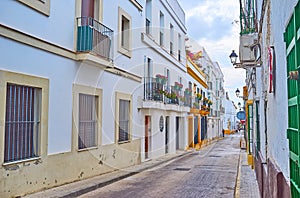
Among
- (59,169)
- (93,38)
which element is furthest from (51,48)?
(59,169)

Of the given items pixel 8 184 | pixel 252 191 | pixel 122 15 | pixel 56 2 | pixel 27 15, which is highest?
pixel 122 15

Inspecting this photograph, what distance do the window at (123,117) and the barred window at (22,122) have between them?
15.5 ft

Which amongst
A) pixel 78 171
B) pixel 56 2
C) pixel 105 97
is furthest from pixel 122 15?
pixel 78 171

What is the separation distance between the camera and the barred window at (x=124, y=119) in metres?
12.9

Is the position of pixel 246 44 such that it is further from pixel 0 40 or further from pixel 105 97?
pixel 0 40

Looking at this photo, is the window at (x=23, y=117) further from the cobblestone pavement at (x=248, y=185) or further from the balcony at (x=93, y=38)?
the cobblestone pavement at (x=248, y=185)

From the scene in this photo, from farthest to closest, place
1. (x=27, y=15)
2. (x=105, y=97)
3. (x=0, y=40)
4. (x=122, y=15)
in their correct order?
(x=122, y=15) < (x=105, y=97) < (x=27, y=15) < (x=0, y=40)

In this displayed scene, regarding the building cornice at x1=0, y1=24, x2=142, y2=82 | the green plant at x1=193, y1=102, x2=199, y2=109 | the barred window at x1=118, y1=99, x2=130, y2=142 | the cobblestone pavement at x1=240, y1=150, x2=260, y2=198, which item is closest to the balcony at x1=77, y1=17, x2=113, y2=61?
the building cornice at x1=0, y1=24, x2=142, y2=82

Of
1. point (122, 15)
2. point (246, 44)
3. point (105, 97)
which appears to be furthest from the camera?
point (122, 15)

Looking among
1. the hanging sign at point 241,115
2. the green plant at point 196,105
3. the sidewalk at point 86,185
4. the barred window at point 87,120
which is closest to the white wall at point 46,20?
the barred window at point 87,120

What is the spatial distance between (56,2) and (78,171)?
4878 mm

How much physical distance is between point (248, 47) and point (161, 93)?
844 centimetres

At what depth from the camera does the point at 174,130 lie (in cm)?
2198

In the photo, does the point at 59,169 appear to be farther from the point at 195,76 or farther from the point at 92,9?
the point at 195,76
